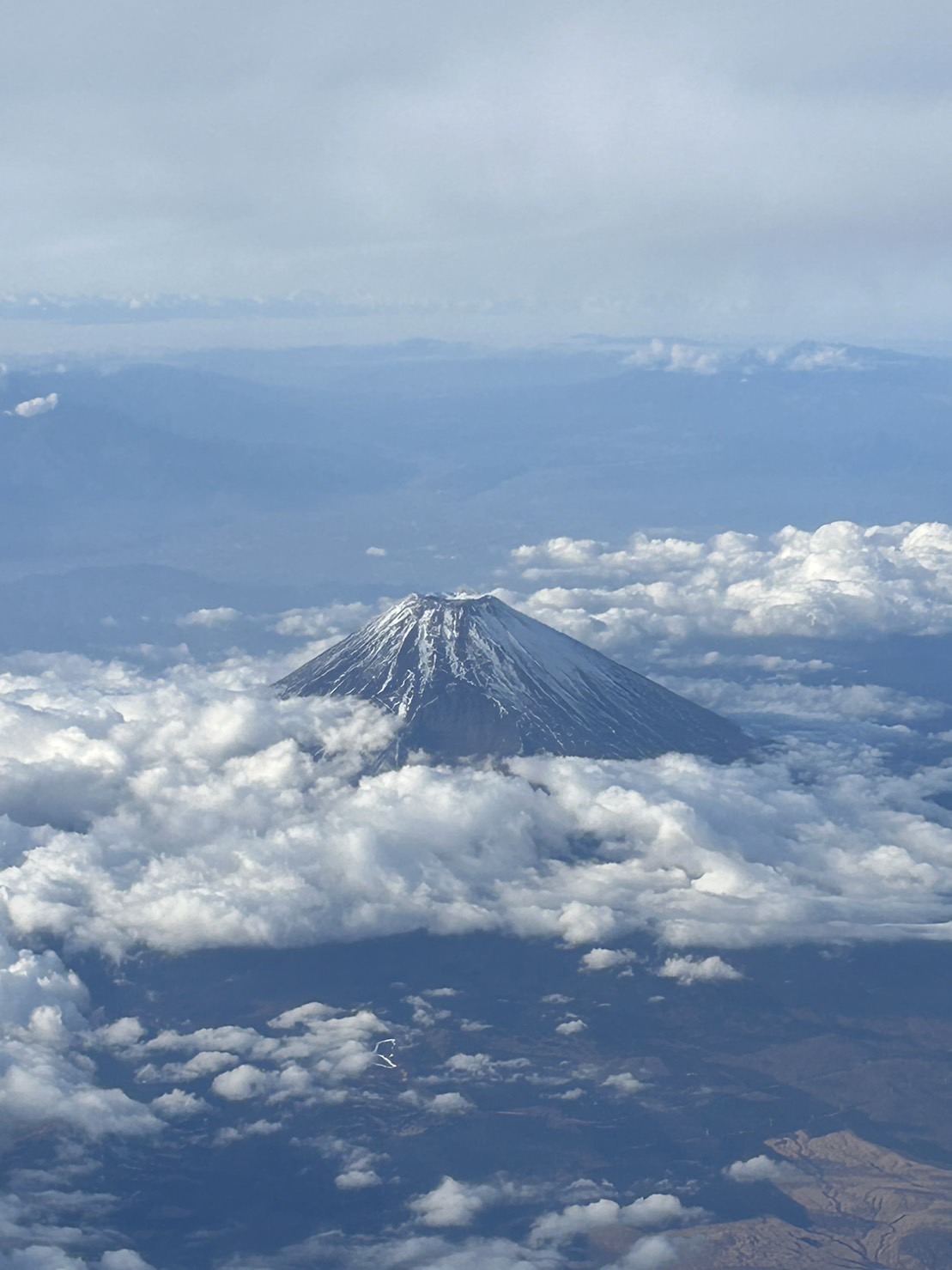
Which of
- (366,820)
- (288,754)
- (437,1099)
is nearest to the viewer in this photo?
(437,1099)

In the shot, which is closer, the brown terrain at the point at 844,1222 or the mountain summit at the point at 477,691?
the brown terrain at the point at 844,1222

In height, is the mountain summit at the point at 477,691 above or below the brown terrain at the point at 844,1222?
above

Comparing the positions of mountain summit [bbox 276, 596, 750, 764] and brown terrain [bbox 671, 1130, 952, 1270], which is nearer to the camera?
brown terrain [bbox 671, 1130, 952, 1270]

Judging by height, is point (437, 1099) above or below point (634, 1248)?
above

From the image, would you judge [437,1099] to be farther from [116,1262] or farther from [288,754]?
[288,754]

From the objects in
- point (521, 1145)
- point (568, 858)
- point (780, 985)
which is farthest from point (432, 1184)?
point (568, 858)

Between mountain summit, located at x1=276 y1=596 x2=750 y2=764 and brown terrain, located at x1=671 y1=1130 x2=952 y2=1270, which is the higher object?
mountain summit, located at x1=276 y1=596 x2=750 y2=764

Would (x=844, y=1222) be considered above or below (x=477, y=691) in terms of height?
below

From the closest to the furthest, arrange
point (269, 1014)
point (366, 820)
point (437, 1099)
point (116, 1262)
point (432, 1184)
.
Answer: point (116, 1262) → point (432, 1184) → point (437, 1099) → point (269, 1014) → point (366, 820)
